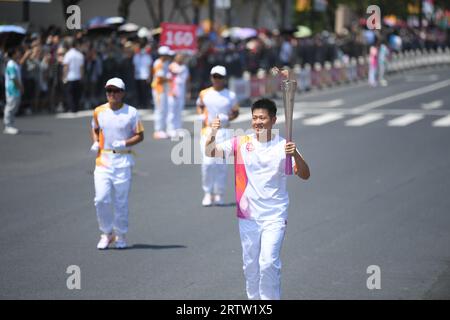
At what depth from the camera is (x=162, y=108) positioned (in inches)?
902

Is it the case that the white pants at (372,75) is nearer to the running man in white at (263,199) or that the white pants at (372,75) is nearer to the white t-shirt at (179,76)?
the white t-shirt at (179,76)

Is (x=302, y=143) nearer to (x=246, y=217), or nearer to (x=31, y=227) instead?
(x=31, y=227)

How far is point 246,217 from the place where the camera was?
322 inches

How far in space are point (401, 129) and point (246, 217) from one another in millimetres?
17099

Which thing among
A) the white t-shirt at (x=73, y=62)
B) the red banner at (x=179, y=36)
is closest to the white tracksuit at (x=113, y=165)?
the white t-shirt at (x=73, y=62)

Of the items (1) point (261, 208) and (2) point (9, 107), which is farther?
(2) point (9, 107)

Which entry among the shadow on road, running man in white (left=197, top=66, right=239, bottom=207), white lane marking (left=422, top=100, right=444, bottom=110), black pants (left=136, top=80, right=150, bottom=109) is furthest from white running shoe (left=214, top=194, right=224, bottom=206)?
white lane marking (left=422, top=100, right=444, bottom=110)

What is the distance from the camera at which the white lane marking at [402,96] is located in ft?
102

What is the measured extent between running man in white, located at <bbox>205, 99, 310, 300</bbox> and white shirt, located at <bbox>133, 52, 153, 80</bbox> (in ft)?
69.0

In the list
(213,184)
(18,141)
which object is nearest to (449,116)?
(18,141)

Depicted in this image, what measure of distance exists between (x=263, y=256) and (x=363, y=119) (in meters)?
19.8

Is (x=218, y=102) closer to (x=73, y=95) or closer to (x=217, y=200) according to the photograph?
(x=217, y=200)

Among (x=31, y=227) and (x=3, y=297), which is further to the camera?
(x=31, y=227)

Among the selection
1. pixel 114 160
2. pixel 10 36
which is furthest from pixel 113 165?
pixel 10 36
